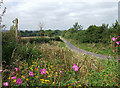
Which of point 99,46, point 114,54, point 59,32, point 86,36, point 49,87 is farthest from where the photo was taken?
point 59,32

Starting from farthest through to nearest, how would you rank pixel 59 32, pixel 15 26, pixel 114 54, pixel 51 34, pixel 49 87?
pixel 59 32 < pixel 51 34 < pixel 15 26 < pixel 114 54 < pixel 49 87

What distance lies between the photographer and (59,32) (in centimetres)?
3198

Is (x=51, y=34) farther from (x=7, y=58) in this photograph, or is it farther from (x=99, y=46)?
(x=7, y=58)

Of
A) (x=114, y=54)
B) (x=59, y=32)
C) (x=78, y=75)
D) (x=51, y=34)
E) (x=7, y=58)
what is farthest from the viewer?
(x=59, y=32)

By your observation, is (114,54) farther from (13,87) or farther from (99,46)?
(99,46)

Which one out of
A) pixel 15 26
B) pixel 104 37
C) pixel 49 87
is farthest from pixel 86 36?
pixel 49 87

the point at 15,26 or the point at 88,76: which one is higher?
the point at 15,26

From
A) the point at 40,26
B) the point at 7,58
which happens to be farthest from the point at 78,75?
the point at 40,26

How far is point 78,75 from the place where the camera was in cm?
299

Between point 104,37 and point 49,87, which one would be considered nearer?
point 49,87

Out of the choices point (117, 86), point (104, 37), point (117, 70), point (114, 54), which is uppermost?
point (104, 37)

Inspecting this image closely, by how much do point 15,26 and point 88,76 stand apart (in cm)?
582

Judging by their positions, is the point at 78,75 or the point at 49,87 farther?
the point at 78,75

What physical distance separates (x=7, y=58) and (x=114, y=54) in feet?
11.6
